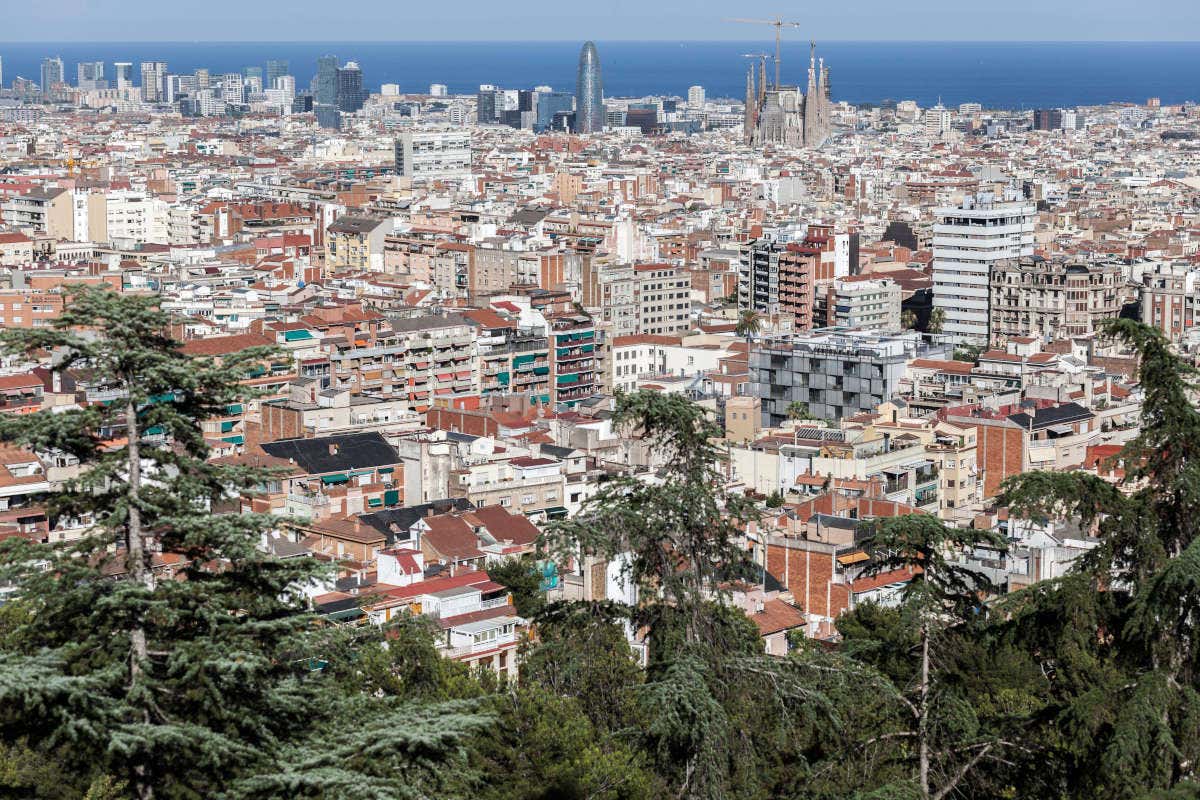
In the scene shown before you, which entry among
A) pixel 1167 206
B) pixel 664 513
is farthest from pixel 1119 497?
pixel 1167 206

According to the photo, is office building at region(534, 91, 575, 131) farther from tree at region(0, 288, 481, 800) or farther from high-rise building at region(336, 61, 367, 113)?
tree at region(0, 288, 481, 800)

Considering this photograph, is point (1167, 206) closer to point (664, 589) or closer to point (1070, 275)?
point (1070, 275)

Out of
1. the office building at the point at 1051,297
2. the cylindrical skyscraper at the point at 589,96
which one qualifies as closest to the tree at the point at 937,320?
the office building at the point at 1051,297

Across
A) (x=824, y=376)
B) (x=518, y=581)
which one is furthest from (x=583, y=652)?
(x=824, y=376)

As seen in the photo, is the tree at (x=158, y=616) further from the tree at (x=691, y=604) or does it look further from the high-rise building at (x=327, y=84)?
the high-rise building at (x=327, y=84)

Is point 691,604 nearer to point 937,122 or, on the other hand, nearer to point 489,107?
point 937,122

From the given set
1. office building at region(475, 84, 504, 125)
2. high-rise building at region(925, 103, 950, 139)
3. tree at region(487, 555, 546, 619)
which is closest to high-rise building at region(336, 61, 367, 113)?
office building at region(475, 84, 504, 125)
